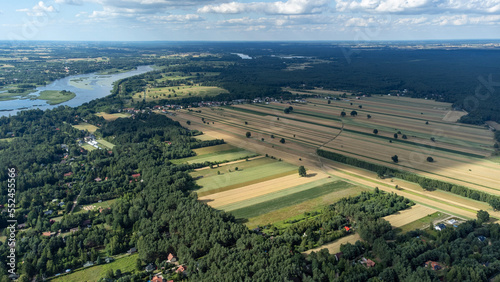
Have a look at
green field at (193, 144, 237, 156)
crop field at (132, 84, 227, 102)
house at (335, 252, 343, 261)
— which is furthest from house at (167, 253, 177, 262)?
crop field at (132, 84, 227, 102)

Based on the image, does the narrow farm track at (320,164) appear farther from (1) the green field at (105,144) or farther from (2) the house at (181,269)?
(2) the house at (181,269)

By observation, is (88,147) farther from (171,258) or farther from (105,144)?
(171,258)

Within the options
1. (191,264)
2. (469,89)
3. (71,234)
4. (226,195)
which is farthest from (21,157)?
(469,89)

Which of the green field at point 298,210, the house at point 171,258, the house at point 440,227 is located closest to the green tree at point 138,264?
the house at point 171,258

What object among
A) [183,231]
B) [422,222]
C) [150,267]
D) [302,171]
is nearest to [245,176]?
[302,171]

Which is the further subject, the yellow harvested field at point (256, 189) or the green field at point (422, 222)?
the yellow harvested field at point (256, 189)
